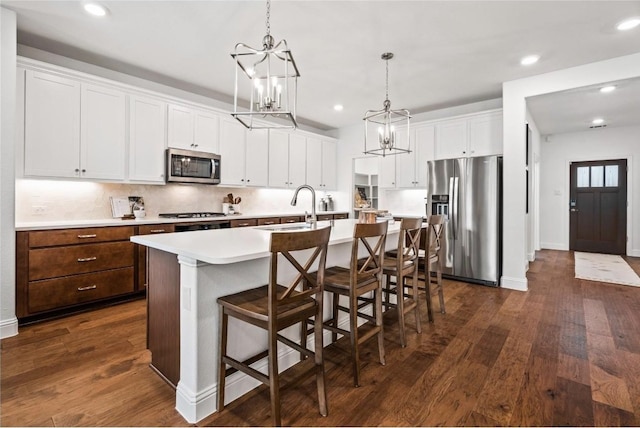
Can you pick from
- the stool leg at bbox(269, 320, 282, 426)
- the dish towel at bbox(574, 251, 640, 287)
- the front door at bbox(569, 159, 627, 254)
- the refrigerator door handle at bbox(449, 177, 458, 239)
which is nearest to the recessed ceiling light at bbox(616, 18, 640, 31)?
the refrigerator door handle at bbox(449, 177, 458, 239)

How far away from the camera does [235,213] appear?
4859 mm

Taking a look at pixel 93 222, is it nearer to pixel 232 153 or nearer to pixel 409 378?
pixel 232 153

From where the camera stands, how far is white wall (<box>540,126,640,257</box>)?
6.23 metres

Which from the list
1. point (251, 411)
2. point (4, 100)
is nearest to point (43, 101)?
point (4, 100)

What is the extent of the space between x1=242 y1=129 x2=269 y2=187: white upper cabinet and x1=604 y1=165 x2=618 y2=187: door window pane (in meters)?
7.05

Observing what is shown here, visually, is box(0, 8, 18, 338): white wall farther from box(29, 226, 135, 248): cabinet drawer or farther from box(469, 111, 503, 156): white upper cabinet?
box(469, 111, 503, 156): white upper cabinet

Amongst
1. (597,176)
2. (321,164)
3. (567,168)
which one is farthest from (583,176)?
(321,164)

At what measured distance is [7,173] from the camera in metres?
2.58

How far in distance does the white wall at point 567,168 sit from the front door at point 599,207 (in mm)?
110

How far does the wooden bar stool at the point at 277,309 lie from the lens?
1.43 metres

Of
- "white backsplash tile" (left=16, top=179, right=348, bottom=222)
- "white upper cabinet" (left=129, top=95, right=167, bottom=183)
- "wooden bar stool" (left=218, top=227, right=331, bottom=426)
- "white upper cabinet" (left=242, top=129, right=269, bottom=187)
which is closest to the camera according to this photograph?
"wooden bar stool" (left=218, top=227, right=331, bottom=426)

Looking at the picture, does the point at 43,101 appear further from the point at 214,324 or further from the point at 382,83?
the point at 382,83

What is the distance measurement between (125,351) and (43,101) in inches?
98.9

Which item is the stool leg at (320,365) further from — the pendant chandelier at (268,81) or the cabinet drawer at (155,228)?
the cabinet drawer at (155,228)
